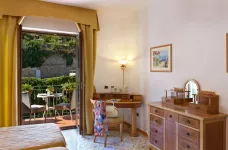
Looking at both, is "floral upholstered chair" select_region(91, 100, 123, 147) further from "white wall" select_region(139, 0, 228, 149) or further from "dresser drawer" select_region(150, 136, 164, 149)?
"white wall" select_region(139, 0, 228, 149)

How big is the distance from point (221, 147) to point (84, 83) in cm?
269

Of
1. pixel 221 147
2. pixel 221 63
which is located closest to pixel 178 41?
pixel 221 63

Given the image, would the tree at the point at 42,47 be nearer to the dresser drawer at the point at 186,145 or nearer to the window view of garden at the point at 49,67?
the window view of garden at the point at 49,67

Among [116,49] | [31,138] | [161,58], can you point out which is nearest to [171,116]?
[161,58]

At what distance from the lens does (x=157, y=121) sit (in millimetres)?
2887

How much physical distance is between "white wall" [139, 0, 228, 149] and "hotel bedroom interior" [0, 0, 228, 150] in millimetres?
13

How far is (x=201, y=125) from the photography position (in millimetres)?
2111

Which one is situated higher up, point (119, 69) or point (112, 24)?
point (112, 24)

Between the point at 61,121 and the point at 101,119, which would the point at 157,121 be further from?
the point at 61,121

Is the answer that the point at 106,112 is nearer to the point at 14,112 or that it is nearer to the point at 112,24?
the point at 14,112

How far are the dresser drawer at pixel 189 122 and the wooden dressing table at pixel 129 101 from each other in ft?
4.54

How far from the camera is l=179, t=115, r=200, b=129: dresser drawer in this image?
218cm

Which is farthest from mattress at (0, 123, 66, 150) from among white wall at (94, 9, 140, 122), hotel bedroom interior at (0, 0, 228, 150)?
white wall at (94, 9, 140, 122)

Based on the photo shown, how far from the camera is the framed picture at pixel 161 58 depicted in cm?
316
